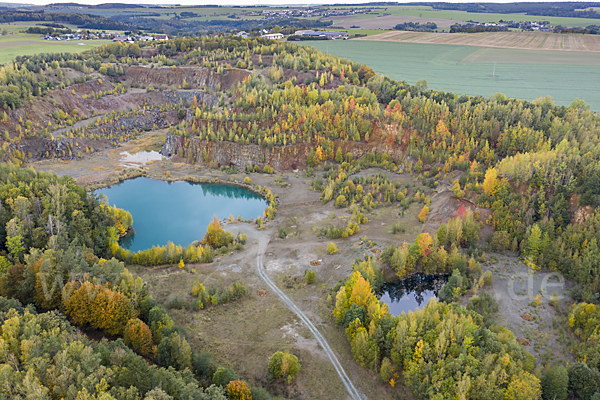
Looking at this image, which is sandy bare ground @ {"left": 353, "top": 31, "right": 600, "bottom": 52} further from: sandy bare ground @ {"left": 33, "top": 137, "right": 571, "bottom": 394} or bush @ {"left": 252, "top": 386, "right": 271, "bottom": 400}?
bush @ {"left": 252, "top": 386, "right": 271, "bottom": 400}

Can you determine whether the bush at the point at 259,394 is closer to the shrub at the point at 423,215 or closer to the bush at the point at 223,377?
the bush at the point at 223,377

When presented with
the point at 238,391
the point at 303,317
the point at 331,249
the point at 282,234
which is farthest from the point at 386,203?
the point at 238,391

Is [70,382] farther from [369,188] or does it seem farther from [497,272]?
[369,188]

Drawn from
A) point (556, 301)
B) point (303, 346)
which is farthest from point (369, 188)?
point (303, 346)

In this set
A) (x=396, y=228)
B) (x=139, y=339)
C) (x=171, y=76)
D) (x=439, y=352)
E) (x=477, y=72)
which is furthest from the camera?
(x=171, y=76)

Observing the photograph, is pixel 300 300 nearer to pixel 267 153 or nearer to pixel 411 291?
pixel 411 291

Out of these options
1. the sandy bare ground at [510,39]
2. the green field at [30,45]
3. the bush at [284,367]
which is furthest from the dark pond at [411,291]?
the green field at [30,45]
